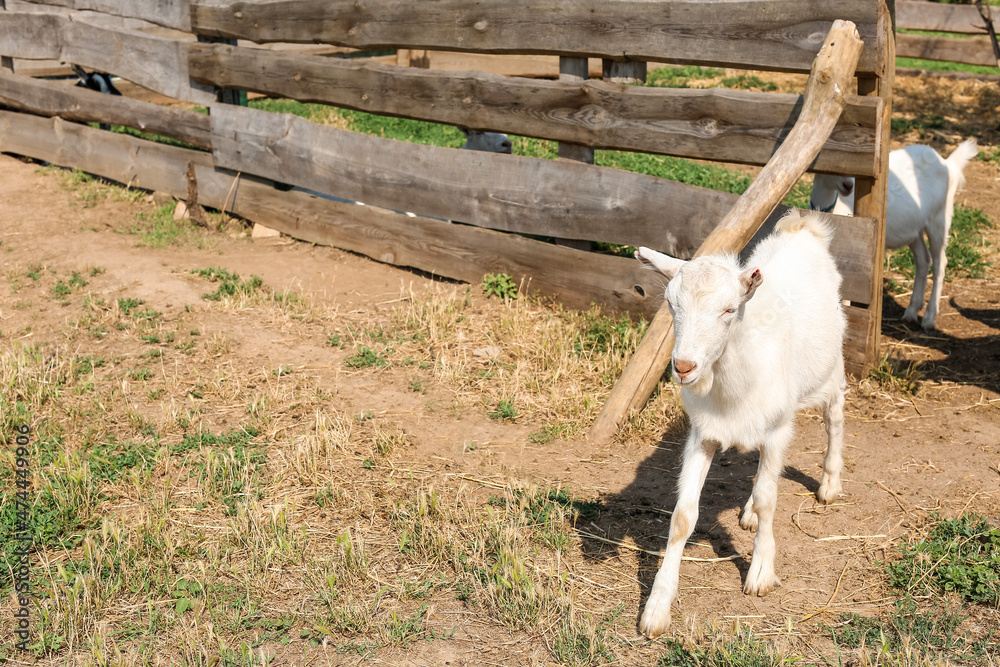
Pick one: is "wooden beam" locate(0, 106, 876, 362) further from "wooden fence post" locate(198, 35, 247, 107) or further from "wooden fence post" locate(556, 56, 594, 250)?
"wooden fence post" locate(198, 35, 247, 107)

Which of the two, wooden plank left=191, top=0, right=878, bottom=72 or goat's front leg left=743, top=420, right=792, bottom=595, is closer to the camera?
goat's front leg left=743, top=420, right=792, bottom=595

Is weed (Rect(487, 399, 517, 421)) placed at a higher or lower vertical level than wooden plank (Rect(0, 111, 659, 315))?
lower

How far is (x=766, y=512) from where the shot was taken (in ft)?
12.8

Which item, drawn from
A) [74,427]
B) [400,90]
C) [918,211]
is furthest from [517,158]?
[74,427]

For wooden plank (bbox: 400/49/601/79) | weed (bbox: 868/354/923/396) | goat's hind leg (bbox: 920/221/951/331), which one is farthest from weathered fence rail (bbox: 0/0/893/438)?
wooden plank (bbox: 400/49/601/79)

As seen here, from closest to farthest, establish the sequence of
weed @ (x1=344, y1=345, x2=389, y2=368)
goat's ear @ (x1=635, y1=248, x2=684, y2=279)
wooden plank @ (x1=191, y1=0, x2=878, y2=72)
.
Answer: goat's ear @ (x1=635, y1=248, x2=684, y2=279)
wooden plank @ (x1=191, y1=0, x2=878, y2=72)
weed @ (x1=344, y1=345, x2=389, y2=368)

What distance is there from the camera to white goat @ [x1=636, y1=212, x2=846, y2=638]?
3.21 metres

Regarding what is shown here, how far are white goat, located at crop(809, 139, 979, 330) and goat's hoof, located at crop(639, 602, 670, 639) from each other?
429 cm

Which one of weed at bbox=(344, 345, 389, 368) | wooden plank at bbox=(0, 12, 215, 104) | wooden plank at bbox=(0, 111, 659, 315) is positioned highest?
wooden plank at bbox=(0, 12, 215, 104)

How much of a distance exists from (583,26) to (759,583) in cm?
414

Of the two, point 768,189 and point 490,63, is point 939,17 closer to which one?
point 490,63

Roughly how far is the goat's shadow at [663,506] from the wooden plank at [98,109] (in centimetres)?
617

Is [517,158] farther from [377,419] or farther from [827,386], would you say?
[827,386]

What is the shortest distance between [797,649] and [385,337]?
3761 mm
